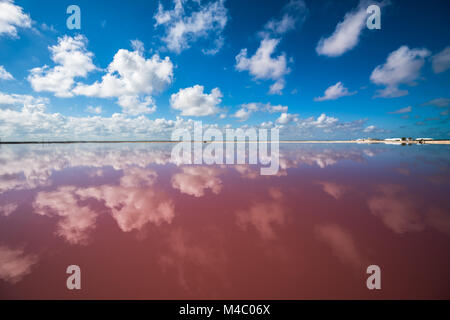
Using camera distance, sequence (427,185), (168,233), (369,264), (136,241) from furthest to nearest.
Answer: (427,185), (168,233), (136,241), (369,264)

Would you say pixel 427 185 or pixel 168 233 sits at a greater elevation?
pixel 427 185

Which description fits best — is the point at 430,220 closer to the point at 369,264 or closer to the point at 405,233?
the point at 405,233

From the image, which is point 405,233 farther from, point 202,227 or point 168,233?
point 168,233

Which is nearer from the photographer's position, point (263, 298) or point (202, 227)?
point (263, 298)
